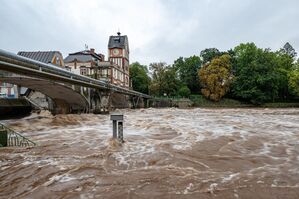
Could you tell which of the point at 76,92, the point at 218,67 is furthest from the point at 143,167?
the point at 218,67

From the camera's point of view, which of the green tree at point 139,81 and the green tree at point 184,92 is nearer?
the green tree at point 184,92

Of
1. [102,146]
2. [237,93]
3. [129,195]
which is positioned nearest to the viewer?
[129,195]

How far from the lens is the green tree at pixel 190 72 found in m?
79.4

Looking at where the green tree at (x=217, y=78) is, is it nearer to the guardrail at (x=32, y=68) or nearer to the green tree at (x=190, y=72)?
the green tree at (x=190, y=72)

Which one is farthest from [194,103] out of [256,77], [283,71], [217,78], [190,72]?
[283,71]

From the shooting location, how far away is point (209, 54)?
7988 centimetres

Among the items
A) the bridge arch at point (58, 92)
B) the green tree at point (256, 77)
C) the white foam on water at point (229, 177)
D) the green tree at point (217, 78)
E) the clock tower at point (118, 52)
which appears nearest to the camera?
the white foam on water at point (229, 177)

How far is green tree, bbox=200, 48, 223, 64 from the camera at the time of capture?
260ft

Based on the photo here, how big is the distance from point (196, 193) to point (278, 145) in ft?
23.2

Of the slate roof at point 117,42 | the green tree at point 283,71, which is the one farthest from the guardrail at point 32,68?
the green tree at point 283,71

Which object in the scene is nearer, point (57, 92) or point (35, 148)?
point (35, 148)

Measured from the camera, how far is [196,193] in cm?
546

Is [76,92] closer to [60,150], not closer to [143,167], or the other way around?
[60,150]

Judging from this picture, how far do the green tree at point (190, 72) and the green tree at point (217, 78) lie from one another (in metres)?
9.00
